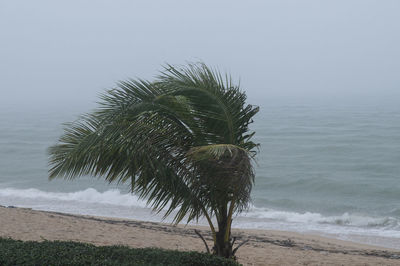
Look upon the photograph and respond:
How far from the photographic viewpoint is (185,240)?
12.5m

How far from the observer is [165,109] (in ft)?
21.1

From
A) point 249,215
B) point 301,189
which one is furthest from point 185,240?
point 301,189

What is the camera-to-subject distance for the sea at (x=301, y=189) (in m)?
17.9

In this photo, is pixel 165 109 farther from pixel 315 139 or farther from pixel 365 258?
pixel 315 139

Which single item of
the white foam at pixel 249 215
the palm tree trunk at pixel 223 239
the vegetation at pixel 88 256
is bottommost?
the vegetation at pixel 88 256

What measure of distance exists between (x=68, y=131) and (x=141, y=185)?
4.00 feet

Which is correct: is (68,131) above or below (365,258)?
above

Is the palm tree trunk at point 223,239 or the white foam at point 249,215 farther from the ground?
the white foam at point 249,215

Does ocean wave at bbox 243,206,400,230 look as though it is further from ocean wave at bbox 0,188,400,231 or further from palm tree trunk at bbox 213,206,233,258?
palm tree trunk at bbox 213,206,233,258

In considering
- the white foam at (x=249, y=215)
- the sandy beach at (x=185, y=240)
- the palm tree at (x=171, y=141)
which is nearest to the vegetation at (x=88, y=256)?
the palm tree at (x=171, y=141)

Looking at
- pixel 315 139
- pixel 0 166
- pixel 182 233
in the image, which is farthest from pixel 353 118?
pixel 182 233

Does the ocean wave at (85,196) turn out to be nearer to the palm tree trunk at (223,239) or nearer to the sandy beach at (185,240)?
the sandy beach at (185,240)

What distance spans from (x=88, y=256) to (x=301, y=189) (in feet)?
68.6

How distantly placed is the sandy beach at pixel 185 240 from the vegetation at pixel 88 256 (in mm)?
4603
